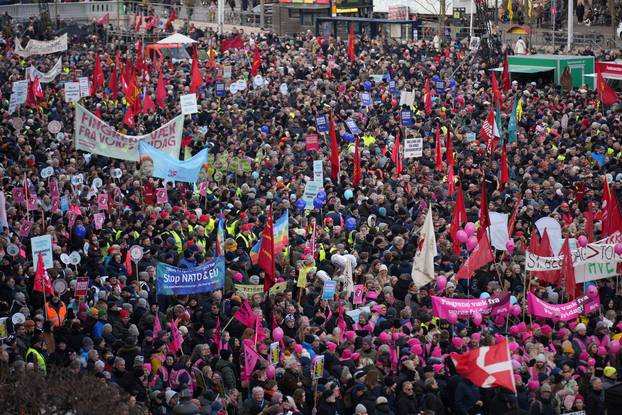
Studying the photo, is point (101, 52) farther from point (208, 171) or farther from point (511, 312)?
point (511, 312)

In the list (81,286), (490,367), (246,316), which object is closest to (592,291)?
(490,367)

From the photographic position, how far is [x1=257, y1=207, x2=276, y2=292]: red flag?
54.5 feet

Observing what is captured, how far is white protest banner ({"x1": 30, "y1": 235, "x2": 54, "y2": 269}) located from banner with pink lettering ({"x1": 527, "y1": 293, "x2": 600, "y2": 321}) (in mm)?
5868

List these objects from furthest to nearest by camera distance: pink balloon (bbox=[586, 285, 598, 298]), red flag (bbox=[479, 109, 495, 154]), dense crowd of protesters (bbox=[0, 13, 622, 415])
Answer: red flag (bbox=[479, 109, 495, 154]) → pink balloon (bbox=[586, 285, 598, 298]) → dense crowd of protesters (bbox=[0, 13, 622, 415])

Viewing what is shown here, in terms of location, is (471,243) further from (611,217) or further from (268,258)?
(268,258)

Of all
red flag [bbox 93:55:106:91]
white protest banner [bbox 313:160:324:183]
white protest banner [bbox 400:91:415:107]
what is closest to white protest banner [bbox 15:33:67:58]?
red flag [bbox 93:55:106:91]

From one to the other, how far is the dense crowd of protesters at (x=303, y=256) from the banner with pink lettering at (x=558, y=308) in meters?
0.17

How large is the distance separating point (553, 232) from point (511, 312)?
2.75 meters

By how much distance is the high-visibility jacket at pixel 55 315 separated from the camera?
1592 cm

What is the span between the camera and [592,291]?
655 inches

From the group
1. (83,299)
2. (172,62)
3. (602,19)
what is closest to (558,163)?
(83,299)

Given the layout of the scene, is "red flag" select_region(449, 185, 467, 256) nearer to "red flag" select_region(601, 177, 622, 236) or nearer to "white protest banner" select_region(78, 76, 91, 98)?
"red flag" select_region(601, 177, 622, 236)

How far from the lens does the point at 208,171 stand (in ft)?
79.5

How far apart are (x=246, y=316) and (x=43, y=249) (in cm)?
312
